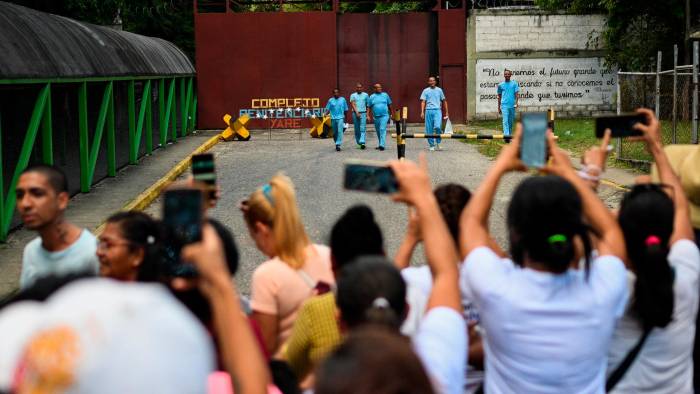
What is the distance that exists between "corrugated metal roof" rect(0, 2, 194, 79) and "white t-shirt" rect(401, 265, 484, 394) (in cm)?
860

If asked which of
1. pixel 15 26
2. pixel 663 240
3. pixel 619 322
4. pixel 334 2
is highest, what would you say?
pixel 334 2

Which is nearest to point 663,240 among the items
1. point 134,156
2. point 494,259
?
point 494,259

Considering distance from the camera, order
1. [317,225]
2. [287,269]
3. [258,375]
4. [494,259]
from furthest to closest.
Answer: [317,225]
[287,269]
[494,259]
[258,375]

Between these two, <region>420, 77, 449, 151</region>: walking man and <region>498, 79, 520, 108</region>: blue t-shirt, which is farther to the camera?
<region>498, 79, 520, 108</region>: blue t-shirt

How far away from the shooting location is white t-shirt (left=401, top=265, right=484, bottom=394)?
3559mm

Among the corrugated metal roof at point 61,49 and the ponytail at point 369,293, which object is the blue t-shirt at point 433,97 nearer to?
the corrugated metal roof at point 61,49

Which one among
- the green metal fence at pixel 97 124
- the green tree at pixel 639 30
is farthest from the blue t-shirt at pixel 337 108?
the green tree at pixel 639 30

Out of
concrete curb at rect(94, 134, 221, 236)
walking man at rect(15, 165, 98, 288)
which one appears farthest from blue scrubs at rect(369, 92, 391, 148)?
walking man at rect(15, 165, 98, 288)

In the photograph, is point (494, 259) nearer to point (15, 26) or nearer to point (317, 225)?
point (317, 225)

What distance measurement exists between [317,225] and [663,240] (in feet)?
30.6

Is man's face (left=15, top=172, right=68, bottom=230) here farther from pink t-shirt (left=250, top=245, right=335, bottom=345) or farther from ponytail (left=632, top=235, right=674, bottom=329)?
ponytail (left=632, top=235, right=674, bottom=329)

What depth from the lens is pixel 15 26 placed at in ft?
43.9

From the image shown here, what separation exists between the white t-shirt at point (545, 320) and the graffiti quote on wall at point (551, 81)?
3051 centimetres

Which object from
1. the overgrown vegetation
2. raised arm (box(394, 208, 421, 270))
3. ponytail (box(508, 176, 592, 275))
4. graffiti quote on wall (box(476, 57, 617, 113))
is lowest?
the overgrown vegetation
